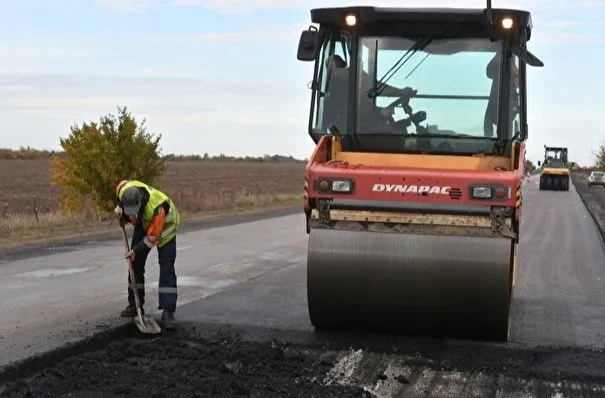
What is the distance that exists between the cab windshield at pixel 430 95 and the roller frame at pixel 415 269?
3.63 feet

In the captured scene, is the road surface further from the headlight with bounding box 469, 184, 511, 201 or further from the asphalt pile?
the headlight with bounding box 469, 184, 511, 201

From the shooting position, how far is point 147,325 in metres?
7.12

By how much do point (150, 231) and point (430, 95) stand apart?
2940mm

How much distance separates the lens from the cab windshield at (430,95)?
24.1ft

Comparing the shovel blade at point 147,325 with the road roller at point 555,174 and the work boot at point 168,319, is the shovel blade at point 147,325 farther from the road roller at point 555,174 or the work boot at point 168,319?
the road roller at point 555,174

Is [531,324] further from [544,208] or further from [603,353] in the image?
[544,208]

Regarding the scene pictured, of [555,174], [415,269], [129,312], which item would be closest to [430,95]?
[415,269]

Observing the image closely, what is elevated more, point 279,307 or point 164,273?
point 164,273

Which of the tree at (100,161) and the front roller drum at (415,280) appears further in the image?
the tree at (100,161)

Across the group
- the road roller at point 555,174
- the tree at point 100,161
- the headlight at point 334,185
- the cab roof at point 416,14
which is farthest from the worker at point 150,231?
the road roller at point 555,174

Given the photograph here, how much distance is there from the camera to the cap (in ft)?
22.7

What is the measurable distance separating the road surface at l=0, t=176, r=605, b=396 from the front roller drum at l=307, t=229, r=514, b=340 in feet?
0.86

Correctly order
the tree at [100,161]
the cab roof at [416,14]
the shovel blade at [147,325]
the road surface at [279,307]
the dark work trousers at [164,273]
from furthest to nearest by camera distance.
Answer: the tree at [100,161]
the dark work trousers at [164,273]
the cab roof at [416,14]
the shovel blade at [147,325]
the road surface at [279,307]

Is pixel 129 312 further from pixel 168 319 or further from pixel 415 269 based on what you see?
pixel 415 269
